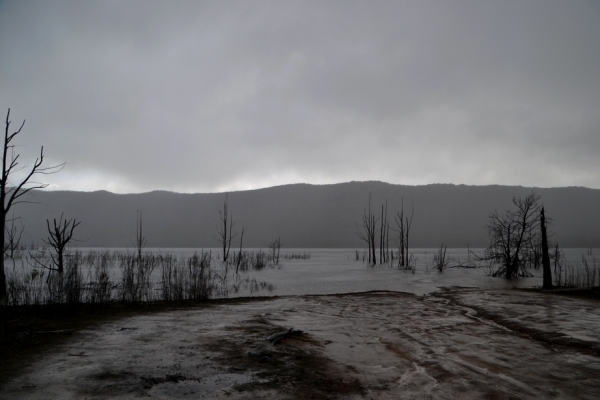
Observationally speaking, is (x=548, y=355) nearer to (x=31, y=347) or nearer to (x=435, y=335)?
(x=435, y=335)

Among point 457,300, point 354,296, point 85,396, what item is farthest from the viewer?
point 354,296

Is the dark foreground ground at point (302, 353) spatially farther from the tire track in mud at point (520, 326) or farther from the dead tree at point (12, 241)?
the dead tree at point (12, 241)

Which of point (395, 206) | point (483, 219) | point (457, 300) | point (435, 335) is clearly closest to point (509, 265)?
point (457, 300)

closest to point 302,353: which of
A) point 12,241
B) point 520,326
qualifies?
point 520,326

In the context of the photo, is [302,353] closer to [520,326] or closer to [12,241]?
[520,326]

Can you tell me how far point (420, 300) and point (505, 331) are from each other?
20.8 feet

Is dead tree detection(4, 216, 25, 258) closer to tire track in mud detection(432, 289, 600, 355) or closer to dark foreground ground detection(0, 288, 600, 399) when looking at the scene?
dark foreground ground detection(0, 288, 600, 399)

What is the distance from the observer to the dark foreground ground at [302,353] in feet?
18.7

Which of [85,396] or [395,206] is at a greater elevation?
[395,206]

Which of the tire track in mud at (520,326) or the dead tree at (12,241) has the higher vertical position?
the dead tree at (12,241)

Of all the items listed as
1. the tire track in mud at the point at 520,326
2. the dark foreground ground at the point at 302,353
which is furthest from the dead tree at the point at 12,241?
the tire track in mud at the point at 520,326

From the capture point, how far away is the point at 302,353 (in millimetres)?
7688

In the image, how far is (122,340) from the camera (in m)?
8.43

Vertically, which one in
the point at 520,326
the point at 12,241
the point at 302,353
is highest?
the point at 12,241
